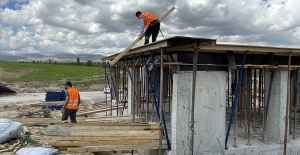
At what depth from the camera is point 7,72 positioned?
45844 mm

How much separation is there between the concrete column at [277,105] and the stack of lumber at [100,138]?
3.64 metres

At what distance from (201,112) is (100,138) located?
9.12 ft

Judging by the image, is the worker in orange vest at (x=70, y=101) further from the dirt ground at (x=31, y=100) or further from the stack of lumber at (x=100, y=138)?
the stack of lumber at (x=100, y=138)

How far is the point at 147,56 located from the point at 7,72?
1690 inches

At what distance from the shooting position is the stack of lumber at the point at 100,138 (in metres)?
7.23

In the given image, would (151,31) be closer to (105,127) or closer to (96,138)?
(105,127)

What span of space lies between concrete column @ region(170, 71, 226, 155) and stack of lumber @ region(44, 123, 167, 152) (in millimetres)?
576

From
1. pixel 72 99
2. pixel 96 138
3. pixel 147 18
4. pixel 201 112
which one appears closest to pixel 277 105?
pixel 201 112

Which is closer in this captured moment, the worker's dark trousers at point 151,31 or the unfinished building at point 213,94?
the unfinished building at point 213,94

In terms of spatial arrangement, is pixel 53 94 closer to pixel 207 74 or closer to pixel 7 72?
pixel 207 74

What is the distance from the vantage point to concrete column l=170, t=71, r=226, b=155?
7.16m

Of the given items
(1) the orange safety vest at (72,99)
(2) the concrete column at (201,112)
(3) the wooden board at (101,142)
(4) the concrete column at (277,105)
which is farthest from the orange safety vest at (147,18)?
(4) the concrete column at (277,105)

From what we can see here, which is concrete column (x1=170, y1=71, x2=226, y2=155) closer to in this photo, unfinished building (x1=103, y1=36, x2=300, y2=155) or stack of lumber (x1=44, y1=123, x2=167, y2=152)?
unfinished building (x1=103, y1=36, x2=300, y2=155)

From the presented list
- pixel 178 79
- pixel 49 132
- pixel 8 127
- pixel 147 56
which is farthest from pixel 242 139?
pixel 8 127
